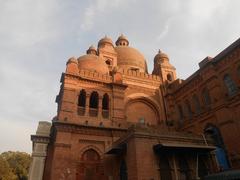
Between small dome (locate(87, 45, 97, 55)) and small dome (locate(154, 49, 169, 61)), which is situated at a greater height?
small dome (locate(87, 45, 97, 55))

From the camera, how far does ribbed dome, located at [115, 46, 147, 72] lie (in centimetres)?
2539

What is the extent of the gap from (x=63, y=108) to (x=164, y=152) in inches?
299

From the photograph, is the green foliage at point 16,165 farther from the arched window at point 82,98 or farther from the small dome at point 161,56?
the small dome at point 161,56

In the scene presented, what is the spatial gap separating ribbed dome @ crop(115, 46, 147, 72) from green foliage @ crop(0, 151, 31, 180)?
78.7ft

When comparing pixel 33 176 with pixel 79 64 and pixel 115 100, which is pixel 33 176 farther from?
pixel 79 64

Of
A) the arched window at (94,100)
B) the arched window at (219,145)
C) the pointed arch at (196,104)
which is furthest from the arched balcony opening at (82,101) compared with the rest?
the arched window at (219,145)

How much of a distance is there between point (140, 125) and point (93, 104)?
692 centimetres

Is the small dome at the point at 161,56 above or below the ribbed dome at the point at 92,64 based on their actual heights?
above

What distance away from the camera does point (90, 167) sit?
14914 millimetres

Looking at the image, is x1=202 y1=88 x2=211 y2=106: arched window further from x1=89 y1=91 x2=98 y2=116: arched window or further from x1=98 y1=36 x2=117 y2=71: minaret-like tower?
x1=98 y1=36 x2=117 y2=71: minaret-like tower

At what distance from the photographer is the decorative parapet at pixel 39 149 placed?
52.3ft

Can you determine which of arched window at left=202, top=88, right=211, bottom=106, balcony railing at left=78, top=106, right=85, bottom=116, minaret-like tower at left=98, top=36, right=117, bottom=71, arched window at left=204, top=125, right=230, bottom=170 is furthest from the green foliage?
arched window at left=202, top=88, right=211, bottom=106

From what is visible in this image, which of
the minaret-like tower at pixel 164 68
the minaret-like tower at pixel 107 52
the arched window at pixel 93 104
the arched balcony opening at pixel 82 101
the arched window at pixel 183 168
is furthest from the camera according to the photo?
the minaret-like tower at pixel 107 52

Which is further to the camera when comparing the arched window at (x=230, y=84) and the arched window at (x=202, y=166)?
the arched window at (x=230, y=84)
